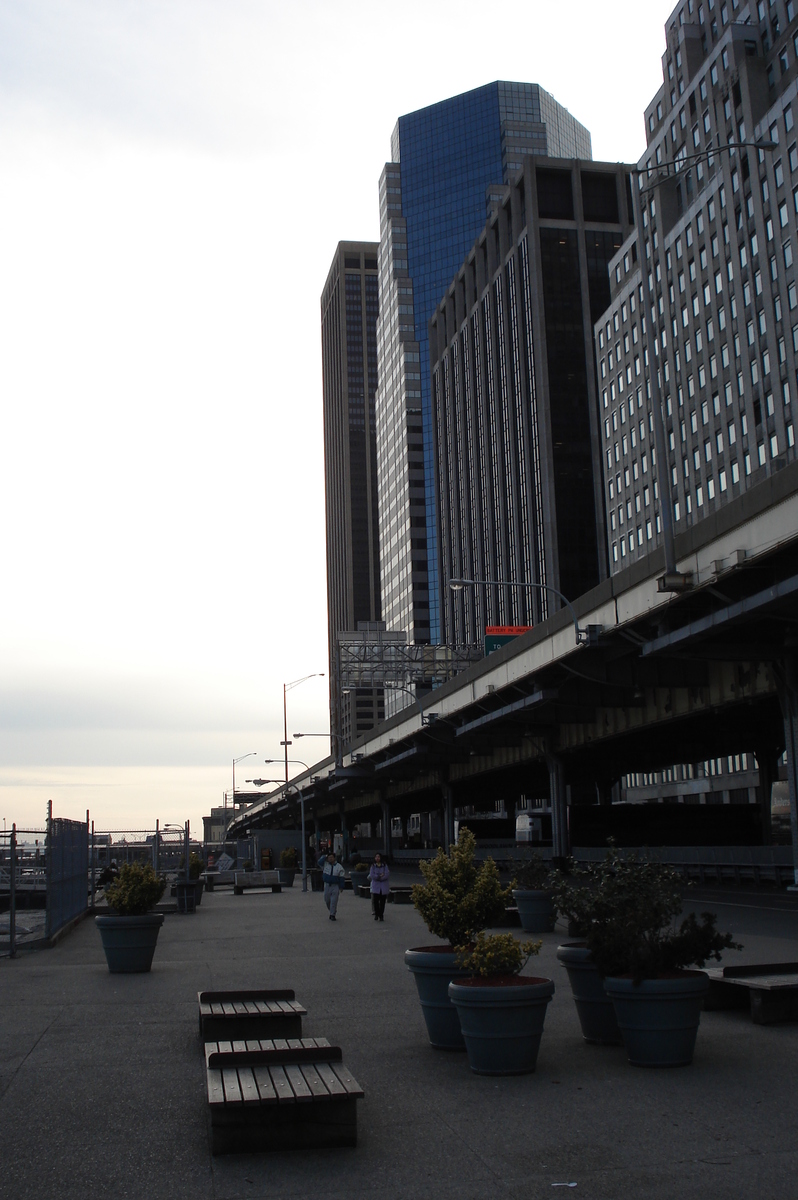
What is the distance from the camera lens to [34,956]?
18859 millimetres

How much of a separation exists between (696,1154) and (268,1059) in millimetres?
2884

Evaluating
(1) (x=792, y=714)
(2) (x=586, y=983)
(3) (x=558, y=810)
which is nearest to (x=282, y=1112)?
(2) (x=586, y=983)

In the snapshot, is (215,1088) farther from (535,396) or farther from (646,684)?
(535,396)

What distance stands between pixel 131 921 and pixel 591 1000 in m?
8.07

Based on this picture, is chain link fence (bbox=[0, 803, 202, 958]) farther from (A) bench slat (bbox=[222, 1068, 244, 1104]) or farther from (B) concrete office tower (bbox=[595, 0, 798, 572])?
(B) concrete office tower (bbox=[595, 0, 798, 572])

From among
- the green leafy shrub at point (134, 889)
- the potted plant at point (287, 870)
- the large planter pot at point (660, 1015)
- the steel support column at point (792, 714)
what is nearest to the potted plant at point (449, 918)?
the large planter pot at point (660, 1015)

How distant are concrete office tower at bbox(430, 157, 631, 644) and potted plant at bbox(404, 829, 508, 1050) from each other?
116 metres

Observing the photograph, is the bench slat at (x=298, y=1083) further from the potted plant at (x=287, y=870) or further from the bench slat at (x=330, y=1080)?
the potted plant at (x=287, y=870)

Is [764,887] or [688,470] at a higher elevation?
[688,470]

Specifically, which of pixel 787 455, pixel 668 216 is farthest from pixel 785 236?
pixel 668 216

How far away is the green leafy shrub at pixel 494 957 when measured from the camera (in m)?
8.56

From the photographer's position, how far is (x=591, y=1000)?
9602 millimetres

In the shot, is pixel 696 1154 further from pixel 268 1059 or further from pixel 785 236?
pixel 785 236

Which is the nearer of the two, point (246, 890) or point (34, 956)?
point (34, 956)
